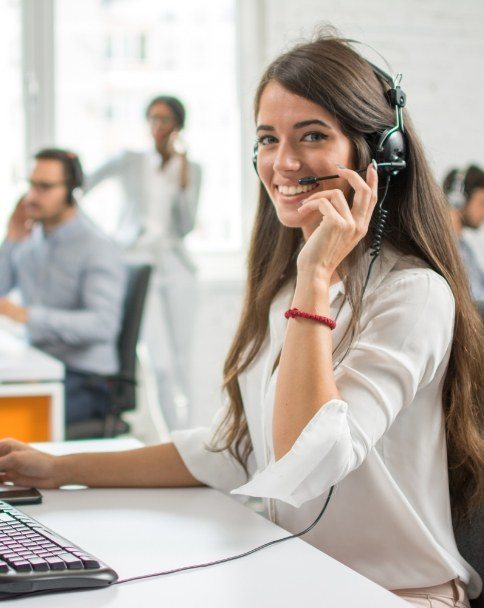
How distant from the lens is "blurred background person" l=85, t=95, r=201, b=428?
4223 mm

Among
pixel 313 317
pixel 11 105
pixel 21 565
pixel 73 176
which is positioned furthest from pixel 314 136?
pixel 11 105

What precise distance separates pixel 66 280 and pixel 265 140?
75.8 inches

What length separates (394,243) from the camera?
1.33 meters

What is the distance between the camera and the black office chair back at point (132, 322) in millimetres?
2953

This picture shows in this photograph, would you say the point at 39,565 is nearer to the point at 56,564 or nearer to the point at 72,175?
the point at 56,564

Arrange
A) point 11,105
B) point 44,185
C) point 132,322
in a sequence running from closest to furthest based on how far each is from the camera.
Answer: point 132,322
point 44,185
point 11,105

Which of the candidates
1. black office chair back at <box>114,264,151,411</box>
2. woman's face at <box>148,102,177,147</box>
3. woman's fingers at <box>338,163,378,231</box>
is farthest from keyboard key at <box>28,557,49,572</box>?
woman's face at <box>148,102,177,147</box>

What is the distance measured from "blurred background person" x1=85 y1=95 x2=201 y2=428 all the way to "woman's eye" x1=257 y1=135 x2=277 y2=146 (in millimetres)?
2849

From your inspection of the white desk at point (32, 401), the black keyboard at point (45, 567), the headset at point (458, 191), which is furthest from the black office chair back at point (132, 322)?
the black keyboard at point (45, 567)

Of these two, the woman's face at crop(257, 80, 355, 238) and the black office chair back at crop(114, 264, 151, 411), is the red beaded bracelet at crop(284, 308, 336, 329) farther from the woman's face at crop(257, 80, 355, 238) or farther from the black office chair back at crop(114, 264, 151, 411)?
the black office chair back at crop(114, 264, 151, 411)

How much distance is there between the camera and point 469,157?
498 cm

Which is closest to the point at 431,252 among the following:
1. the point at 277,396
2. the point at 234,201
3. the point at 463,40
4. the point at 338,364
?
the point at 338,364

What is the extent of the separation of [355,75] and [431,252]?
0.26 metres

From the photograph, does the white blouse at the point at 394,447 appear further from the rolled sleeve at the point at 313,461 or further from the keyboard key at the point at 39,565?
the keyboard key at the point at 39,565
